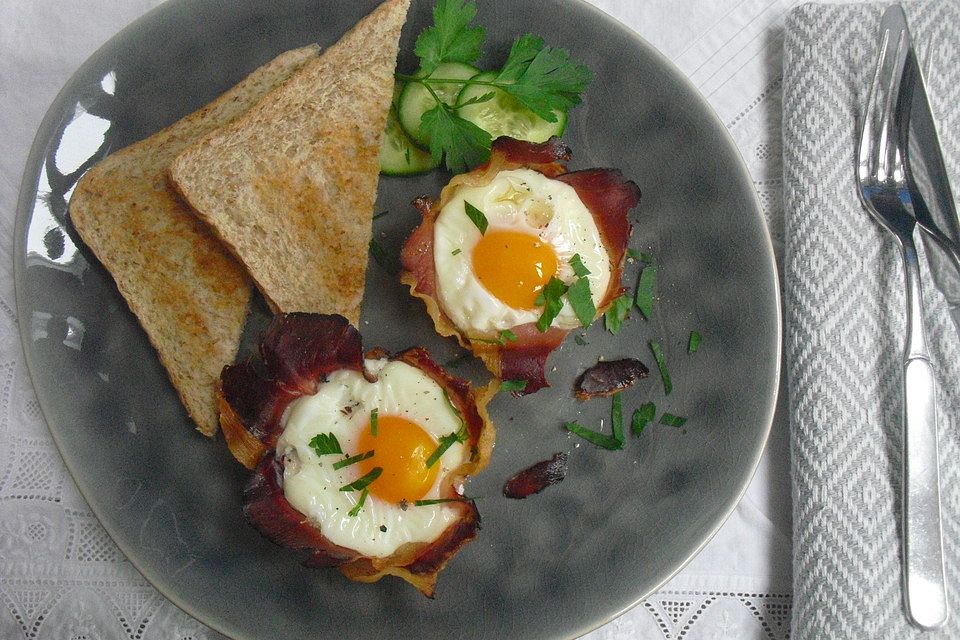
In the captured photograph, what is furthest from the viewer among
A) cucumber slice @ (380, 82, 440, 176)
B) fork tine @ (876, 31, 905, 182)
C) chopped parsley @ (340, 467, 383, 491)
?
cucumber slice @ (380, 82, 440, 176)

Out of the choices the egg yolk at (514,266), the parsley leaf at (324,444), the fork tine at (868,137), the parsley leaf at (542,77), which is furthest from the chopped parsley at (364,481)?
the fork tine at (868,137)

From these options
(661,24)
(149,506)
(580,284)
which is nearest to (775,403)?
(580,284)

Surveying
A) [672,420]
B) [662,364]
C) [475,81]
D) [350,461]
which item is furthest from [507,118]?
[350,461]

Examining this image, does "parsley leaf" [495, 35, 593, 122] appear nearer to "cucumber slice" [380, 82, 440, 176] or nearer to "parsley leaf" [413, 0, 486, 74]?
"parsley leaf" [413, 0, 486, 74]

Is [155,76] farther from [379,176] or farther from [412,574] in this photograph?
[412,574]

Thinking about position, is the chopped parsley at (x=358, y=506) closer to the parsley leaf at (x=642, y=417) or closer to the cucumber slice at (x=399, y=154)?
the parsley leaf at (x=642, y=417)


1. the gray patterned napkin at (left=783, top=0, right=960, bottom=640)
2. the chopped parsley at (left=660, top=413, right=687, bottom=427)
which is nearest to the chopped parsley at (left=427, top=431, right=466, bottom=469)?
the chopped parsley at (left=660, top=413, right=687, bottom=427)

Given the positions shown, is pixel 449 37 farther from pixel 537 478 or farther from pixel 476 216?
pixel 537 478
